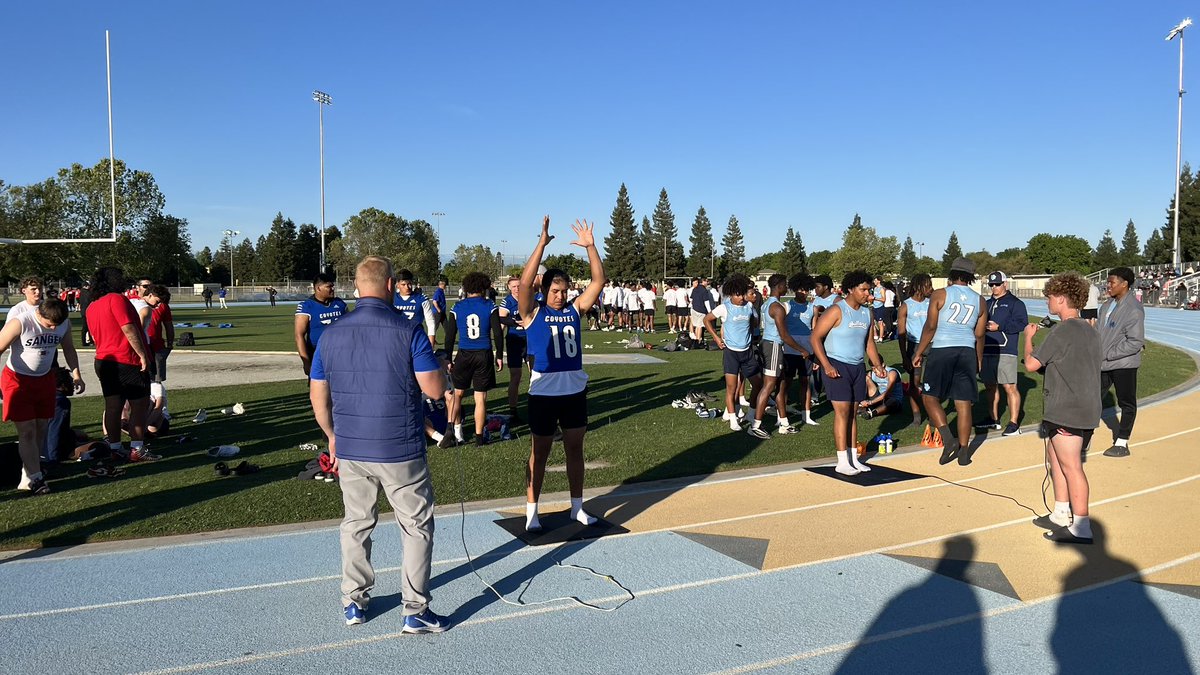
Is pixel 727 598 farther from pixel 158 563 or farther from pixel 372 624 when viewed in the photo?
pixel 158 563

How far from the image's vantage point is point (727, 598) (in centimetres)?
453

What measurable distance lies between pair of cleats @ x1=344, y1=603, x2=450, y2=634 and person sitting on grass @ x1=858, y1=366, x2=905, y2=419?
7.96m

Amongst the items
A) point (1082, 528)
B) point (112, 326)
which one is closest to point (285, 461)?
point (112, 326)

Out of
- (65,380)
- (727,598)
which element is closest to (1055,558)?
(727,598)

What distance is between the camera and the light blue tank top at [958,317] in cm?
812

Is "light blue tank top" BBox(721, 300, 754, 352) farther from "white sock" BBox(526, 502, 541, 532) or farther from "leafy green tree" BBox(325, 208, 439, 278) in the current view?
"leafy green tree" BBox(325, 208, 439, 278)

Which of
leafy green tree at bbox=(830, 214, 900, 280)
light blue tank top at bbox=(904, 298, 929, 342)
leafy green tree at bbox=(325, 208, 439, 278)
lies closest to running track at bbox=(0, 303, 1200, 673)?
light blue tank top at bbox=(904, 298, 929, 342)

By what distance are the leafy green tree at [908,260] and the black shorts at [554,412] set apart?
127962 millimetres

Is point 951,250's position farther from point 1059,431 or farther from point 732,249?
point 1059,431

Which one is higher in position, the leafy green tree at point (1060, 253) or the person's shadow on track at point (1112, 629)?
the leafy green tree at point (1060, 253)

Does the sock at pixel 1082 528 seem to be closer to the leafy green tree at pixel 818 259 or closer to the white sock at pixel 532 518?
the white sock at pixel 532 518

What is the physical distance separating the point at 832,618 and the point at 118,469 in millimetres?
6748

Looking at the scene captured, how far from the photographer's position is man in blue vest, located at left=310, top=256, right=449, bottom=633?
3980 mm

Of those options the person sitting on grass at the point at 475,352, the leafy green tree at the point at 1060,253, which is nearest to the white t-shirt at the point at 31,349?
the person sitting on grass at the point at 475,352
